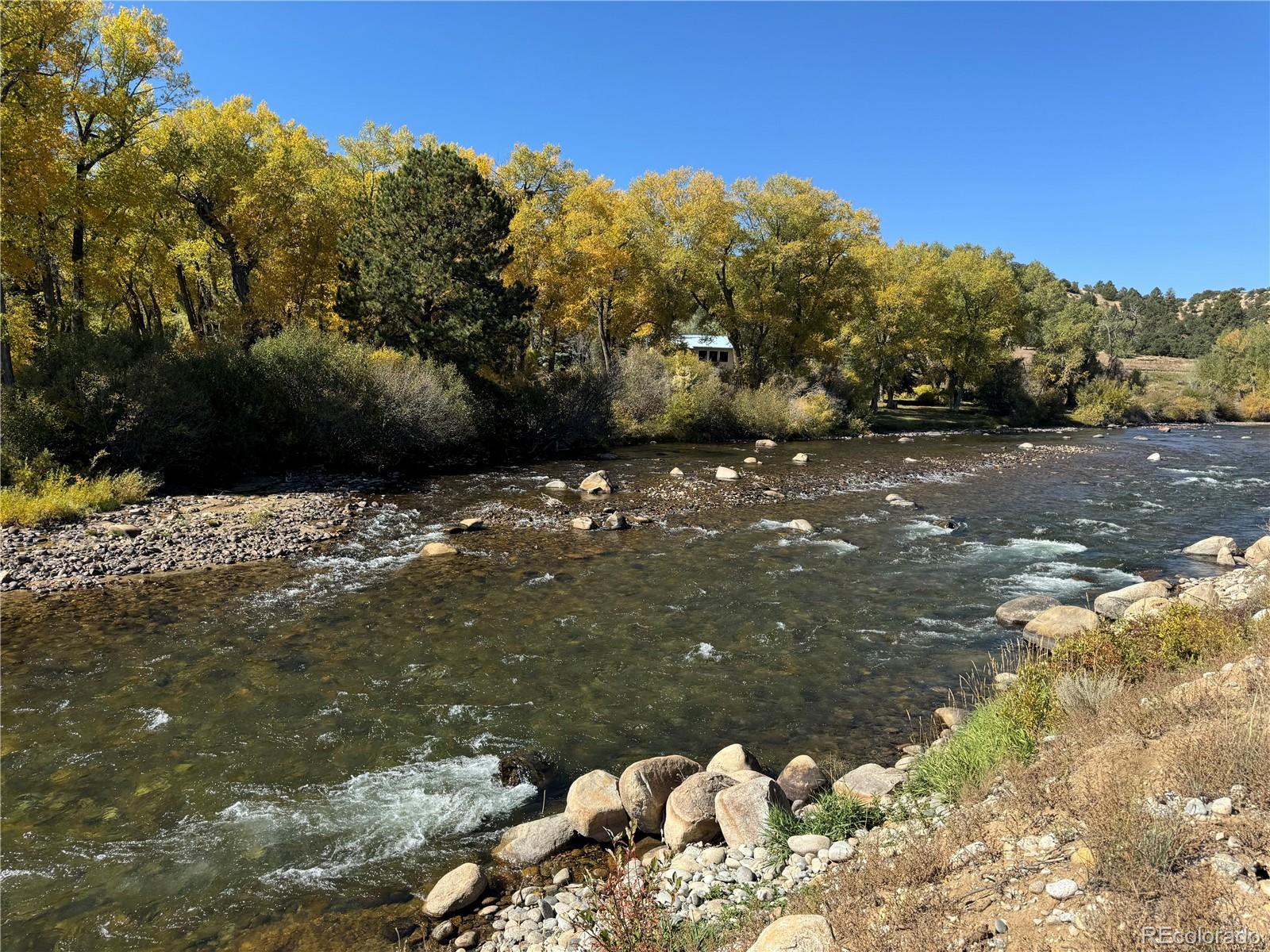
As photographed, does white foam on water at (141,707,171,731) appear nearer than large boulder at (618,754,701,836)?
No

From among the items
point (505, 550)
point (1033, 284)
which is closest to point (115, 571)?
point (505, 550)

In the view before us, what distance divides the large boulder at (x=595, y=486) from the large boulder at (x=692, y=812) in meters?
17.3

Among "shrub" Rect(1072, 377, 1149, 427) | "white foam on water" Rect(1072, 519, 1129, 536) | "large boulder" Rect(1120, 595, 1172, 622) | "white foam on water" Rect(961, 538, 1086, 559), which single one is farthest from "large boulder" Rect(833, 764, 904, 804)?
"shrub" Rect(1072, 377, 1149, 427)

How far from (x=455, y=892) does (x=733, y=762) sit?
327 centimetres

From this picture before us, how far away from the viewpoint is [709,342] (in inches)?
2421

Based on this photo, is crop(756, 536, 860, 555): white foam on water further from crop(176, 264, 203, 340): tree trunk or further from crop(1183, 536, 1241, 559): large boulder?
crop(176, 264, 203, 340): tree trunk

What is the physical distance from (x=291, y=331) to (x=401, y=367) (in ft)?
15.2

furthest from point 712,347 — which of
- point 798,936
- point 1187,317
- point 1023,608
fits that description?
point 1187,317

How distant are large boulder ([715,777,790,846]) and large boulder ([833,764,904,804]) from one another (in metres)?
0.76

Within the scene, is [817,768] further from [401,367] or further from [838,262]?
[838,262]

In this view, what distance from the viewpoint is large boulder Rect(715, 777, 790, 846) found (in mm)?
6492

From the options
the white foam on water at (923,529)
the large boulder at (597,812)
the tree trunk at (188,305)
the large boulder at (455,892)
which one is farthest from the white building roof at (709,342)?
the large boulder at (455,892)

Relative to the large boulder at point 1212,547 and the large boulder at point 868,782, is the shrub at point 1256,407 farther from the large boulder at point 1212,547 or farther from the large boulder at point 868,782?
the large boulder at point 868,782

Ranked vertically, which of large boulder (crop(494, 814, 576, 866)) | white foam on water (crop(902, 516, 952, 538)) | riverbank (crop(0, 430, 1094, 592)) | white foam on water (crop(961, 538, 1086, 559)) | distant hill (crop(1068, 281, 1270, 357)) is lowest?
large boulder (crop(494, 814, 576, 866))
